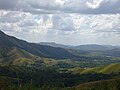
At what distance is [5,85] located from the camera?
102ft
